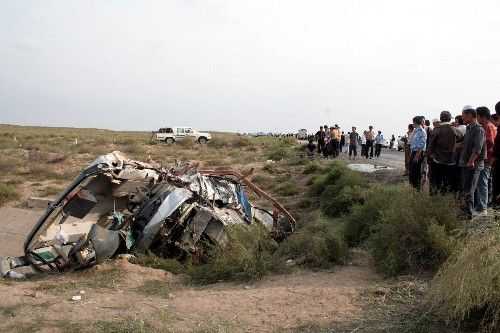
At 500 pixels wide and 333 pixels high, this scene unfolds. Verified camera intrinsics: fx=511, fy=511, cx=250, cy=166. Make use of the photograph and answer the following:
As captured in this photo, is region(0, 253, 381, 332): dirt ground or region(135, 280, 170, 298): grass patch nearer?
region(0, 253, 381, 332): dirt ground

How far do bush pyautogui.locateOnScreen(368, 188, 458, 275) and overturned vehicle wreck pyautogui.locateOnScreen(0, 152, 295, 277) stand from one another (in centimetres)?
241

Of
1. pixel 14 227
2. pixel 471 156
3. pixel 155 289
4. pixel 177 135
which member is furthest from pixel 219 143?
pixel 155 289

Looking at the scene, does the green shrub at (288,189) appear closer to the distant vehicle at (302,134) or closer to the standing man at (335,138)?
the standing man at (335,138)

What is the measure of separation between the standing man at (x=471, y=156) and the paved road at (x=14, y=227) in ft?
27.7

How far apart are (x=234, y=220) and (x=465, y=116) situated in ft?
12.6

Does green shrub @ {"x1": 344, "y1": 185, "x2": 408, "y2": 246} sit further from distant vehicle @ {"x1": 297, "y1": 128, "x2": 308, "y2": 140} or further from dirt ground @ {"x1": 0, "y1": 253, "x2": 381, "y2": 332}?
distant vehicle @ {"x1": 297, "y1": 128, "x2": 308, "y2": 140}

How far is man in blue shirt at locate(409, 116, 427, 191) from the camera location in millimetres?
10250

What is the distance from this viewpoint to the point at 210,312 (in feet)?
17.3

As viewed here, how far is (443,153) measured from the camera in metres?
8.68

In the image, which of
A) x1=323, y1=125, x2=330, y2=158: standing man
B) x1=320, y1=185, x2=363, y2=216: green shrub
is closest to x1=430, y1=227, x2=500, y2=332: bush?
x1=320, y1=185, x2=363, y2=216: green shrub

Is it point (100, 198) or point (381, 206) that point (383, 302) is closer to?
point (381, 206)

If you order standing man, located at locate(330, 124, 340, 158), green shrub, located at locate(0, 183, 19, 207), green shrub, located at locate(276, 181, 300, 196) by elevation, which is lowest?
green shrub, located at locate(0, 183, 19, 207)

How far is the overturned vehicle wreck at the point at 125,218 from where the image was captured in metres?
7.37

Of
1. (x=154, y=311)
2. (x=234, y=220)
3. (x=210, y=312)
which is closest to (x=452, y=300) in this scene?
(x=210, y=312)
